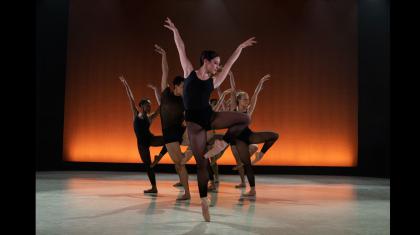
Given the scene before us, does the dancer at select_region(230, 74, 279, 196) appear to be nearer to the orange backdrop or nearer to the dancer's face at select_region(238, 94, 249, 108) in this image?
the dancer's face at select_region(238, 94, 249, 108)

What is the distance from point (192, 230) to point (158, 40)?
25.2 ft

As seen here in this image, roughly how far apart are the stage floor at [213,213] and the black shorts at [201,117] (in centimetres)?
74

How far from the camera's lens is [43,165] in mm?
9961

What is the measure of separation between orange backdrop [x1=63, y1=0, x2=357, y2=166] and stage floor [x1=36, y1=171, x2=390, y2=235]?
4001mm

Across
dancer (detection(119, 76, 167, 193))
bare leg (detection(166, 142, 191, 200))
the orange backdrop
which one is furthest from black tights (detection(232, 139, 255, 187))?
the orange backdrop

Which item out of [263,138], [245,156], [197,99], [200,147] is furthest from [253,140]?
[197,99]

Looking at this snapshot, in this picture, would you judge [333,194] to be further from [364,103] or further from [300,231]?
[364,103]

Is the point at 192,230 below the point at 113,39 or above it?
below

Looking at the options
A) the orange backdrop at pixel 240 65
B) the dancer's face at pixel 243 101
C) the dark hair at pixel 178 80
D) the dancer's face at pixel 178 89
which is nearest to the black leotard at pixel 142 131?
the dancer's face at pixel 178 89

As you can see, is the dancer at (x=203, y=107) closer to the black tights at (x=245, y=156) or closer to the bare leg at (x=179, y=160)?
the bare leg at (x=179, y=160)

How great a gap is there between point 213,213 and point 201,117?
3.03 feet

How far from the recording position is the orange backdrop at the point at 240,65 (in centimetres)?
1009
